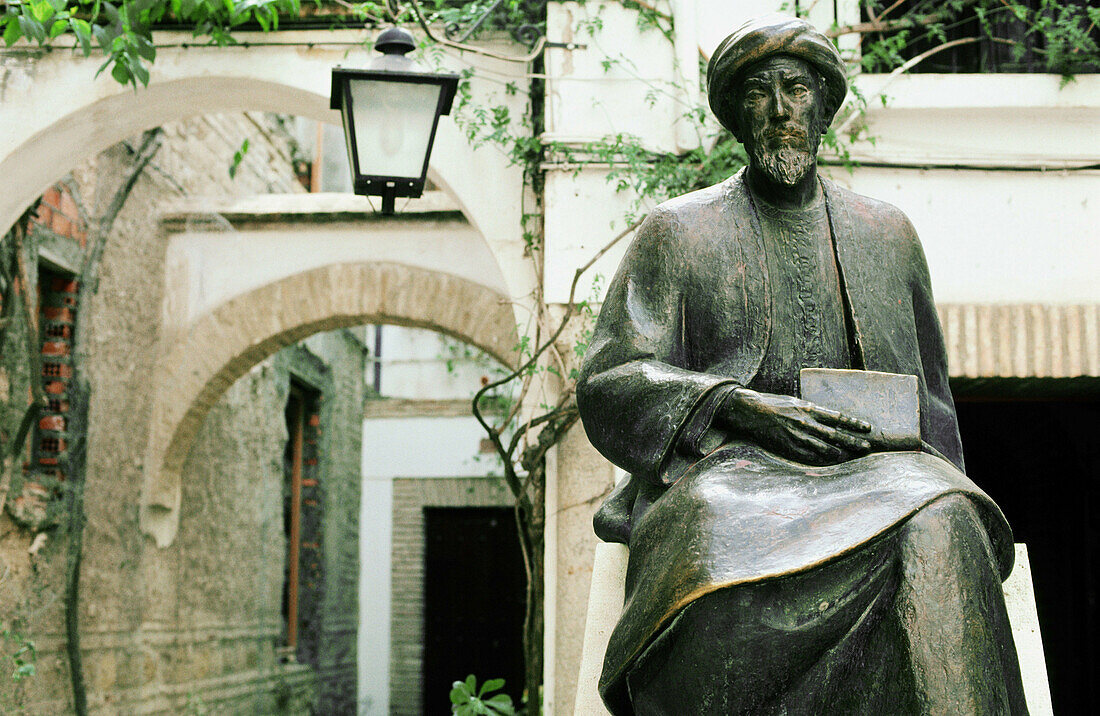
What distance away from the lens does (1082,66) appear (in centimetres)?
461

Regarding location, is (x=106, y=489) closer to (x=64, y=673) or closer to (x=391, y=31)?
(x=64, y=673)

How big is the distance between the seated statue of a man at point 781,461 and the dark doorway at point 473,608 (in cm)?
938

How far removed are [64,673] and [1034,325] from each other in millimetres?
5296

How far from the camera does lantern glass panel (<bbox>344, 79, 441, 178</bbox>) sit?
13.1ft

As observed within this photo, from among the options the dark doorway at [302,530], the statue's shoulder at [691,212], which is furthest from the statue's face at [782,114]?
the dark doorway at [302,530]

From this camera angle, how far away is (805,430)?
1957 mm

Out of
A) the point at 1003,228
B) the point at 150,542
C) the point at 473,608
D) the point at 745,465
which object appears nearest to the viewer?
the point at 745,465

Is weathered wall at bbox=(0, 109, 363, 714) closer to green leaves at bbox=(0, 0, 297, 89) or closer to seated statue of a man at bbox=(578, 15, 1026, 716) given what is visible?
green leaves at bbox=(0, 0, 297, 89)

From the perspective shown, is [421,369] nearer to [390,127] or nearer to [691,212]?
[390,127]

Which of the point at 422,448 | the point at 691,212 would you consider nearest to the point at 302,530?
the point at 422,448

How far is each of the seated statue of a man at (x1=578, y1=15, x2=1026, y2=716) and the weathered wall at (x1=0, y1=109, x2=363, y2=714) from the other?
4716 millimetres

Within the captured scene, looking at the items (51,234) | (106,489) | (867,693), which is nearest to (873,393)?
(867,693)

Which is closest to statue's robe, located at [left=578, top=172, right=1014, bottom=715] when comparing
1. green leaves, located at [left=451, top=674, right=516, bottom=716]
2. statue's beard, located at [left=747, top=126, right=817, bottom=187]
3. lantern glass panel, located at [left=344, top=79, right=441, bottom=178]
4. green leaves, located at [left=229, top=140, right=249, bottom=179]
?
statue's beard, located at [left=747, top=126, right=817, bottom=187]

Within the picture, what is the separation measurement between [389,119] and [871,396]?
245 cm
